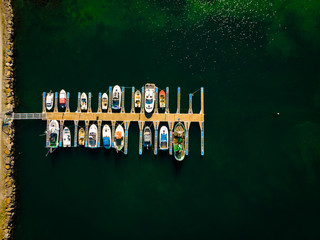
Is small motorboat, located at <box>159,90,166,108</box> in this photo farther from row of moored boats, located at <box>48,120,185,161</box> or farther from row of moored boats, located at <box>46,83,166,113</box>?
row of moored boats, located at <box>48,120,185,161</box>

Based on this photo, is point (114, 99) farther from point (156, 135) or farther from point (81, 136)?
point (156, 135)

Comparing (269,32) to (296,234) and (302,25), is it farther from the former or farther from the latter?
(296,234)

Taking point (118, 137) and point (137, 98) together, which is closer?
point (118, 137)

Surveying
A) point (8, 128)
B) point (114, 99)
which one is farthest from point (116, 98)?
point (8, 128)

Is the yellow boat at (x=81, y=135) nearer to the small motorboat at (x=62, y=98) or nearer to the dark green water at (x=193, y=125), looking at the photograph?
the dark green water at (x=193, y=125)

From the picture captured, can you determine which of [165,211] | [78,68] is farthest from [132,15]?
[165,211]
